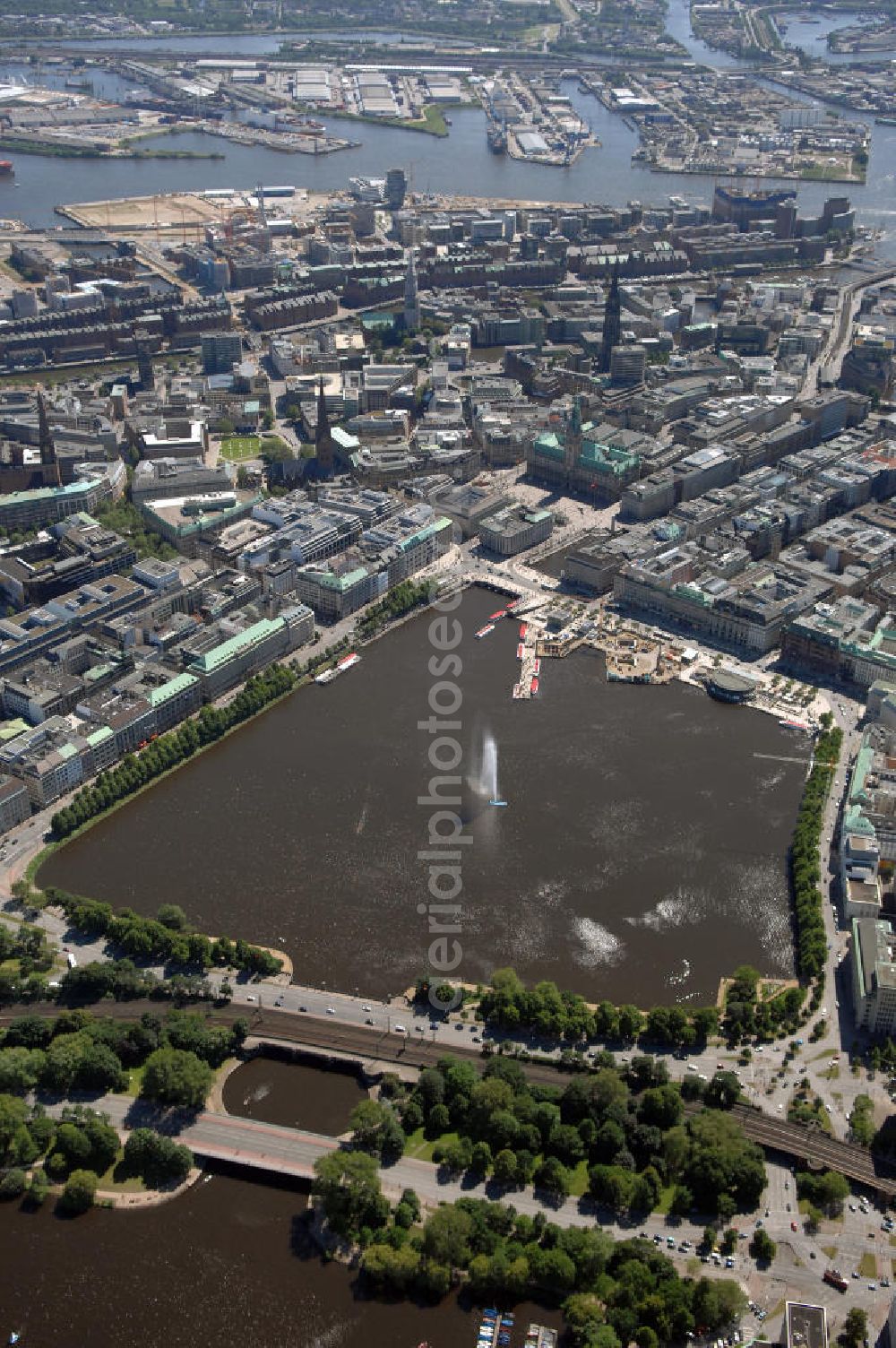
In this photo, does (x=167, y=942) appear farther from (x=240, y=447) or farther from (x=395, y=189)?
(x=395, y=189)

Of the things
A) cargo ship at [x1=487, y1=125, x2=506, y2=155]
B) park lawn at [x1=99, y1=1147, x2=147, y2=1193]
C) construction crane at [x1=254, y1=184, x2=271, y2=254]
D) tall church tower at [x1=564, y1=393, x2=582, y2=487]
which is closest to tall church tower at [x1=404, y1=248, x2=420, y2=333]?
construction crane at [x1=254, y1=184, x2=271, y2=254]

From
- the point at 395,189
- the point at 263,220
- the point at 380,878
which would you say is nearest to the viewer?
the point at 380,878

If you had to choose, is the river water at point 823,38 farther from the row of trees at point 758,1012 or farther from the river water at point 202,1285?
the river water at point 202,1285

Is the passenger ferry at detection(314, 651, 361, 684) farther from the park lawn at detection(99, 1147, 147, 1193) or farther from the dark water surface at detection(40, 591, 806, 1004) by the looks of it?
the park lawn at detection(99, 1147, 147, 1193)

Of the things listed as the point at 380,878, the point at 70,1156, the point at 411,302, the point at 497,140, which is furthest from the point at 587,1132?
the point at 497,140

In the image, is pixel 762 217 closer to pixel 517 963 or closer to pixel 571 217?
pixel 571 217

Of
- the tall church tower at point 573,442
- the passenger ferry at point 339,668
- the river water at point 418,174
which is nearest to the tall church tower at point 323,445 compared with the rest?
the tall church tower at point 573,442

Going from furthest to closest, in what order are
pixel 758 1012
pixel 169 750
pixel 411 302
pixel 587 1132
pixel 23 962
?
pixel 411 302 → pixel 169 750 → pixel 23 962 → pixel 758 1012 → pixel 587 1132

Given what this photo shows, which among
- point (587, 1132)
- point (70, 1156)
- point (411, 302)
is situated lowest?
point (70, 1156)
